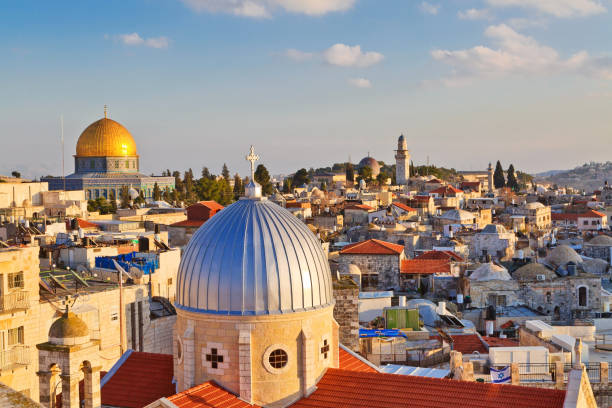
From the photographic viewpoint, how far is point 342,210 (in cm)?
7244

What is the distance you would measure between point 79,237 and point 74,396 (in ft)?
69.7

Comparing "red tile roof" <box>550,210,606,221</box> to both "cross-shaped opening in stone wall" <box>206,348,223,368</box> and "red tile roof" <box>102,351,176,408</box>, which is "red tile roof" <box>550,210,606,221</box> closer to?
"red tile roof" <box>102,351,176,408</box>

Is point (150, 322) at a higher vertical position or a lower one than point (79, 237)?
lower

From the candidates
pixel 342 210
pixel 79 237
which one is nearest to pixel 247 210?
pixel 79 237

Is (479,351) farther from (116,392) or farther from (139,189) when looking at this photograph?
(139,189)

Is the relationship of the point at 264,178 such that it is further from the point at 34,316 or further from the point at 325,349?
the point at 325,349

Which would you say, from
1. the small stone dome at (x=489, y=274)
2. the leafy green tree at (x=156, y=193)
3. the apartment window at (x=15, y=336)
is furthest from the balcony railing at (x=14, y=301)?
the leafy green tree at (x=156, y=193)

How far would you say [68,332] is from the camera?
1110 cm

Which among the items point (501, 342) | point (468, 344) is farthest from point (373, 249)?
point (468, 344)

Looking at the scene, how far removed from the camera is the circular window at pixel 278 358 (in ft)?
41.4

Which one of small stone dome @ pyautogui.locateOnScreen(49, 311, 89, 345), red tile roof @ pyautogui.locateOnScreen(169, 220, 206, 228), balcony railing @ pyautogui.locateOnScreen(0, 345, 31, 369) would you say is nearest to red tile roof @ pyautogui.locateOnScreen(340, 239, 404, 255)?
red tile roof @ pyautogui.locateOnScreen(169, 220, 206, 228)

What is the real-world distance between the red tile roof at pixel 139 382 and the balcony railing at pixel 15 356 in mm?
4850

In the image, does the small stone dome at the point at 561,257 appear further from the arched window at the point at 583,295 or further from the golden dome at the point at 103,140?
the golden dome at the point at 103,140

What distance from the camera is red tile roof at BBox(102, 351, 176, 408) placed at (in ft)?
45.4
